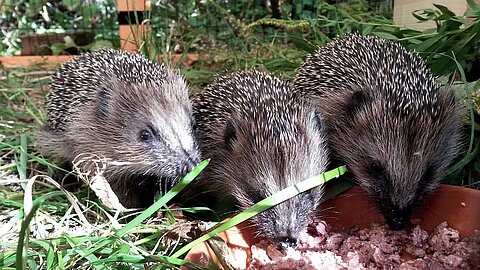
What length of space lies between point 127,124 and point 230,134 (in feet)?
1.72

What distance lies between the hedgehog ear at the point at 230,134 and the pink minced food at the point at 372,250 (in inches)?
17.9

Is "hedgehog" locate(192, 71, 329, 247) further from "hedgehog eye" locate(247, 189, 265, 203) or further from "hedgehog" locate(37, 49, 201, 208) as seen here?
"hedgehog" locate(37, 49, 201, 208)

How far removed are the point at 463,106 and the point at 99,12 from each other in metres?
4.56

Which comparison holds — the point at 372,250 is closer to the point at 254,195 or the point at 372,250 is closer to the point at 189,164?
the point at 254,195

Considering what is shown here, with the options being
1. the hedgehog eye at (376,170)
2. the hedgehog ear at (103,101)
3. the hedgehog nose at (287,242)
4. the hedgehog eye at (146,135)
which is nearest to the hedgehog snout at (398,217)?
the hedgehog eye at (376,170)

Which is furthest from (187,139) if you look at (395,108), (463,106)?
(463,106)

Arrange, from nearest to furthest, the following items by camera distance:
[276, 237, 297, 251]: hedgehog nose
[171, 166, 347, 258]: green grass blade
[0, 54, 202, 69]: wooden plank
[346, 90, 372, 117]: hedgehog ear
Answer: [171, 166, 347, 258]: green grass blade < [276, 237, 297, 251]: hedgehog nose < [346, 90, 372, 117]: hedgehog ear < [0, 54, 202, 69]: wooden plank

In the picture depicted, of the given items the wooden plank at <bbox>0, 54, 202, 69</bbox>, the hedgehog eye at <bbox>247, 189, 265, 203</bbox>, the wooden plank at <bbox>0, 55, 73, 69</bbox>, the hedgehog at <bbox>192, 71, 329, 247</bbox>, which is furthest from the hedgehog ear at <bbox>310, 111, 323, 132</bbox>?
the wooden plank at <bbox>0, 55, 73, 69</bbox>

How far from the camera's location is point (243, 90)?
249cm

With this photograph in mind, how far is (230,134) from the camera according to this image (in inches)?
90.9

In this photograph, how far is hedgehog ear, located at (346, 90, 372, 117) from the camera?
93.3 inches

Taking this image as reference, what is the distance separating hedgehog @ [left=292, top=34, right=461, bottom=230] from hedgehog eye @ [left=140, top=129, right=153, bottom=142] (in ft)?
2.55

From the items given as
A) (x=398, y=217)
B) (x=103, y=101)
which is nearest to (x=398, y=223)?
(x=398, y=217)

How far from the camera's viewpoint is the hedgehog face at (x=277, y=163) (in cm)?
201
